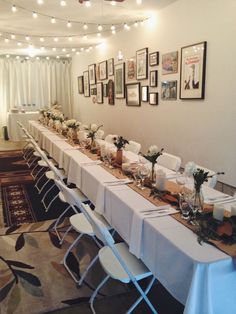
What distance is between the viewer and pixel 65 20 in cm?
602

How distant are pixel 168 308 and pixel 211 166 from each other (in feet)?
9.29

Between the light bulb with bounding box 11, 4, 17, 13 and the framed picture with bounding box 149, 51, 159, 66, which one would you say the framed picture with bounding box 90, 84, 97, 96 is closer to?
the framed picture with bounding box 149, 51, 159, 66

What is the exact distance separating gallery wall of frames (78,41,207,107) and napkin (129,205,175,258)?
312 cm

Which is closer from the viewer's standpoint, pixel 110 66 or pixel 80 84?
pixel 110 66

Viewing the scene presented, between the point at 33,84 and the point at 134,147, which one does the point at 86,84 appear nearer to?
the point at 33,84

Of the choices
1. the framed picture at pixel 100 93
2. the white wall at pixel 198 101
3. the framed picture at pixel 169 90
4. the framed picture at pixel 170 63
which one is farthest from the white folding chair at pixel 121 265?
the framed picture at pixel 100 93

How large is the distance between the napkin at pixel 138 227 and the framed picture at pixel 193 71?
311 cm

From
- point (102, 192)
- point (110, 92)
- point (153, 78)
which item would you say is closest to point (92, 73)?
point (110, 92)

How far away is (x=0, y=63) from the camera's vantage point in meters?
10.8

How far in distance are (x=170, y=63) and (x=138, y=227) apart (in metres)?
4.13

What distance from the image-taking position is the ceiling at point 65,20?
16.7 feet

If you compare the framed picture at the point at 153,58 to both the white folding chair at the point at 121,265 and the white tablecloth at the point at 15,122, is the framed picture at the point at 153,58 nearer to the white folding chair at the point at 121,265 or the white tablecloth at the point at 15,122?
the white folding chair at the point at 121,265

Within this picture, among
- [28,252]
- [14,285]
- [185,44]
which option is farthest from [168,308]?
[185,44]

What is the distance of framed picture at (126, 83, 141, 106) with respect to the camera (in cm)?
663
